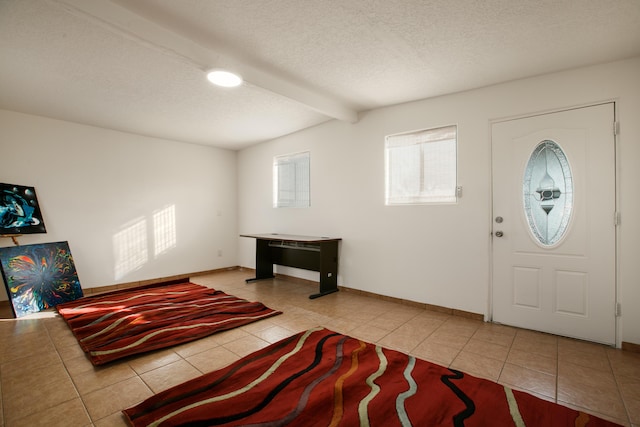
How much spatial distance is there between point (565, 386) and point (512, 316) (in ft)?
3.79

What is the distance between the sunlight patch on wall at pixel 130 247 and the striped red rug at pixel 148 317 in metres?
0.63

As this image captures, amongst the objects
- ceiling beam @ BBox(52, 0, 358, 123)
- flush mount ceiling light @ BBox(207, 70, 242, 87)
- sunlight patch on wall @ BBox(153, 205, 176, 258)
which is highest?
ceiling beam @ BBox(52, 0, 358, 123)

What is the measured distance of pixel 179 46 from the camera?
246 centimetres

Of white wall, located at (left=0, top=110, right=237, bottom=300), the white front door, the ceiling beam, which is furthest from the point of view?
white wall, located at (left=0, top=110, right=237, bottom=300)

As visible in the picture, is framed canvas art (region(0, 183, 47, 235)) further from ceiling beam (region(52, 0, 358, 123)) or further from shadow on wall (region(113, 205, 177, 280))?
ceiling beam (region(52, 0, 358, 123))

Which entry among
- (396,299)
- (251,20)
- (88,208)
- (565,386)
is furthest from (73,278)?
(565,386)

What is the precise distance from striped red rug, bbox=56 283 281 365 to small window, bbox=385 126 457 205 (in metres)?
2.26

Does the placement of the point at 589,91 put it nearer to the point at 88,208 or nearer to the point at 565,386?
the point at 565,386

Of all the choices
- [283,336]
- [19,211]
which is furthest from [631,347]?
[19,211]

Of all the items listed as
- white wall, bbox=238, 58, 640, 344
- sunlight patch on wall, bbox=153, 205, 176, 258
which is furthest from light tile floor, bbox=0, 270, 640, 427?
sunlight patch on wall, bbox=153, 205, 176, 258

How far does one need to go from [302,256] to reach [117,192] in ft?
10.5

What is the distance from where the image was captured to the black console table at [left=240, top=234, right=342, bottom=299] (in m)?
4.34

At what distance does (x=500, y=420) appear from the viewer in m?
1.67

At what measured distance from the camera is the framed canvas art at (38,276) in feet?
11.6
